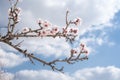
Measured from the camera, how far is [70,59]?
1137 cm

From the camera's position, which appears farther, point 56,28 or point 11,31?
point 56,28

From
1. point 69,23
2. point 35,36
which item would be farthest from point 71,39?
point 35,36

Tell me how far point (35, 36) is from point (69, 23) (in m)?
1.34

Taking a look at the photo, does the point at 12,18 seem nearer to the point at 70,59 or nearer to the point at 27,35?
the point at 27,35

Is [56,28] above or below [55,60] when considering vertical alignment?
above

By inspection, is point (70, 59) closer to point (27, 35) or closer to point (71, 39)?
point (71, 39)

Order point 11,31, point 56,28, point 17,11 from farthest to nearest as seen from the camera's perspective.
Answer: point 56,28
point 17,11
point 11,31

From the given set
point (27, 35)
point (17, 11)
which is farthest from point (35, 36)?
point (17, 11)

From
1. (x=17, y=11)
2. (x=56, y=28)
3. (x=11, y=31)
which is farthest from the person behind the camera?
(x=56, y=28)

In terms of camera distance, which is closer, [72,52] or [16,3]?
[16,3]

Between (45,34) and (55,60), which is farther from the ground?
(45,34)

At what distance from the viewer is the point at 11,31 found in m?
10.7

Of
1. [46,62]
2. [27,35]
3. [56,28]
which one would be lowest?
[46,62]

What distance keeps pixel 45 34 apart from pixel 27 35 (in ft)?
3.22
